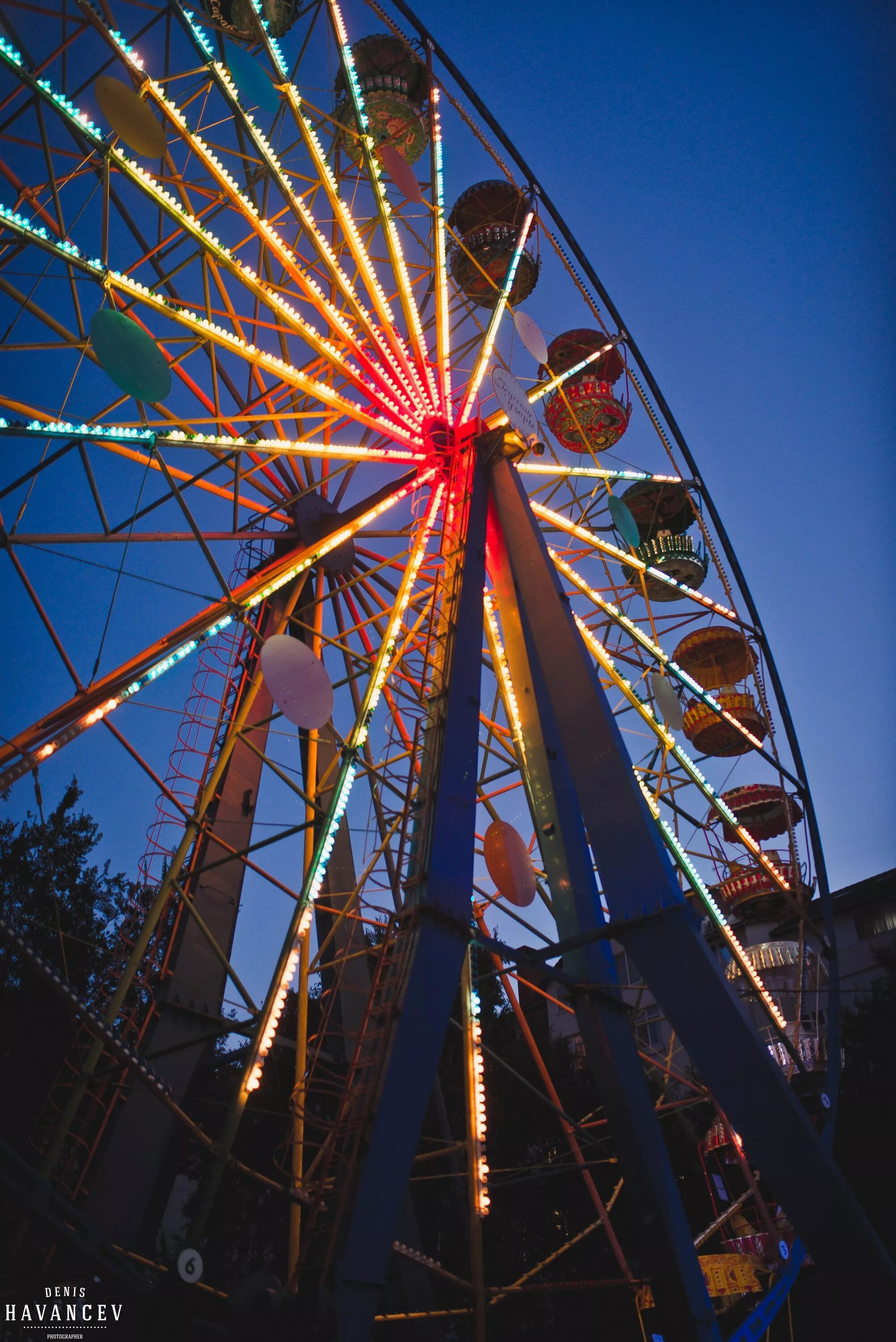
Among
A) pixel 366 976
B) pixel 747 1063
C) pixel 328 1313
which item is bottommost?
pixel 328 1313

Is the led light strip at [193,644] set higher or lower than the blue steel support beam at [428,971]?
higher

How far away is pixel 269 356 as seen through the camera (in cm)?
873

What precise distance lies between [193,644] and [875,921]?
23377mm

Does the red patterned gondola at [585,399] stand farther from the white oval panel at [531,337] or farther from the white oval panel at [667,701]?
the white oval panel at [667,701]

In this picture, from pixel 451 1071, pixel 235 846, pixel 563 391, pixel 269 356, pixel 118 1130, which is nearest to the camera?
pixel 118 1130

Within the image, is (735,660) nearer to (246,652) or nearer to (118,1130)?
(246,652)

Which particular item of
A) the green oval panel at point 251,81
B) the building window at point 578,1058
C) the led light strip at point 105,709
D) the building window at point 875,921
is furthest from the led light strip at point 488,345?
the building window at point 875,921

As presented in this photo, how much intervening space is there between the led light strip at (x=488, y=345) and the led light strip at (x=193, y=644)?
35.0 inches

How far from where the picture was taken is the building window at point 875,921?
25.3 metres

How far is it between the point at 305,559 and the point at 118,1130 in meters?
5.75

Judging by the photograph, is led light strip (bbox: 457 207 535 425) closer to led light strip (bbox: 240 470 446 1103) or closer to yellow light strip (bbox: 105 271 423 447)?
yellow light strip (bbox: 105 271 423 447)

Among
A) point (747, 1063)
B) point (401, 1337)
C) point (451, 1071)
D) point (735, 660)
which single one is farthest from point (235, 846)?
point (451, 1071)

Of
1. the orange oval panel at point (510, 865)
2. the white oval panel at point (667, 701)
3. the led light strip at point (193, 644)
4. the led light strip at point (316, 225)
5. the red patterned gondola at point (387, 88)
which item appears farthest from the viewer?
the white oval panel at point (667, 701)

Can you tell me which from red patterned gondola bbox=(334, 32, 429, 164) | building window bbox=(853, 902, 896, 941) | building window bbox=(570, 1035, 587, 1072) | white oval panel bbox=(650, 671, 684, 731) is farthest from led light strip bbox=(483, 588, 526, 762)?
building window bbox=(853, 902, 896, 941)
